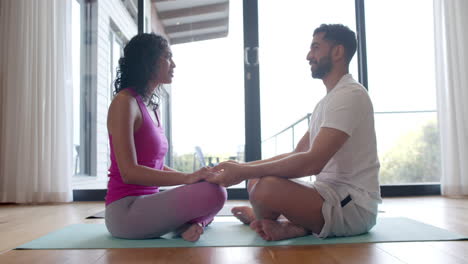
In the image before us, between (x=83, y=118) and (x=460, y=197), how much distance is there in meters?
3.67

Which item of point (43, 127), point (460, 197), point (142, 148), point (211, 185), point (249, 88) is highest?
point (249, 88)

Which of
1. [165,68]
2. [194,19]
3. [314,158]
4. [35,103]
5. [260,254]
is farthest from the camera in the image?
[194,19]

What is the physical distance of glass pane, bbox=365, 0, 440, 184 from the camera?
4.12 metres

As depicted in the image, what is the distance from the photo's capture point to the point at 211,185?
1672mm

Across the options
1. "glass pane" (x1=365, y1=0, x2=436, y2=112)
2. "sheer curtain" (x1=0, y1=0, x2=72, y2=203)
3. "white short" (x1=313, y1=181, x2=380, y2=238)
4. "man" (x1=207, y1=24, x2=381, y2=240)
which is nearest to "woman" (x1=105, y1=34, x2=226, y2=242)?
"man" (x1=207, y1=24, x2=381, y2=240)

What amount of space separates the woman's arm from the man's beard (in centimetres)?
77

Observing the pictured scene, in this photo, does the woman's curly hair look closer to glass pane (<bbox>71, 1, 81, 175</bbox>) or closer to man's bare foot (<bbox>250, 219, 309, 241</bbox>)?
man's bare foot (<bbox>250, 219, 309, 241</bbox>)

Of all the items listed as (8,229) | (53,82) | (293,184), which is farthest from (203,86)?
(293,184)

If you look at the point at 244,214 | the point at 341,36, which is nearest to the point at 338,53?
the point at 341,36

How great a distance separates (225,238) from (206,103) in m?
2.48

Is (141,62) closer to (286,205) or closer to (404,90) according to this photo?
(286,205)

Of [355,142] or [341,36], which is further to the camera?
[341,36]

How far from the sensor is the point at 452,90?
3594 millimetres

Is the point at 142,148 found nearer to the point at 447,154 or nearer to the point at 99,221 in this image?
the point at 99,221
